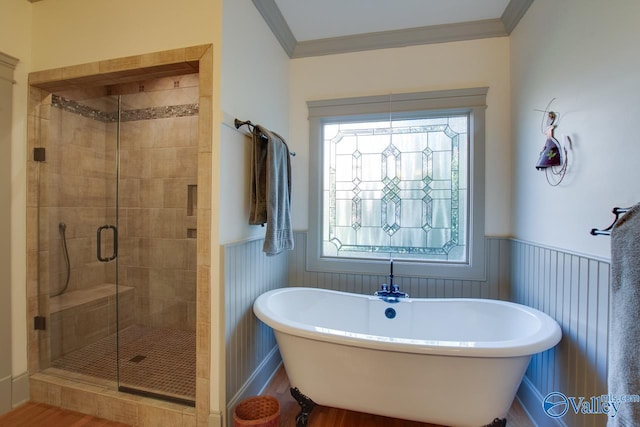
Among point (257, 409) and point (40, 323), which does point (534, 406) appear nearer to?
point (257, 409)

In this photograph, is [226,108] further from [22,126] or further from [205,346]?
[22,126]

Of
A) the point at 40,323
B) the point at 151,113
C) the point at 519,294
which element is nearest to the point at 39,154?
the point at 151,113

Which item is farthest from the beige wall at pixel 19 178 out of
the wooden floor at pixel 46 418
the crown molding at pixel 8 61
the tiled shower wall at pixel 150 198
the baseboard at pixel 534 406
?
the baseboard at pixel 534 406

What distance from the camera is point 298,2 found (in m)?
1.81

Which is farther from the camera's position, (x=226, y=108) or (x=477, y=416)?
(x=226, y=108)

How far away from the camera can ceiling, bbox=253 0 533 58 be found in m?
1.81

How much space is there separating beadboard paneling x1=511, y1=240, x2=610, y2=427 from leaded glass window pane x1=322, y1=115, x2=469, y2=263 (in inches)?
21.9

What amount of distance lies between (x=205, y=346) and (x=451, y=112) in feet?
7.72

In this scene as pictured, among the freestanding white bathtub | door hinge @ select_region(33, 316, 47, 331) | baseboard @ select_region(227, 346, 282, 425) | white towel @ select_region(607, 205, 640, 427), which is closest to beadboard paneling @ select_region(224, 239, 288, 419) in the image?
baseboard @ select_region(227, 346, 282, 425)

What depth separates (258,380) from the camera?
1743 millimetres

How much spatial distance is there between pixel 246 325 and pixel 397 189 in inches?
60.5

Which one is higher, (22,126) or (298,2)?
(298,2)

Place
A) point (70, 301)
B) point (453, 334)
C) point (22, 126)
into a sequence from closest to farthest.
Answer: point (22, 126) < point (453, 334) < point (70, 301)

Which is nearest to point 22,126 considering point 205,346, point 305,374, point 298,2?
point 205,346
